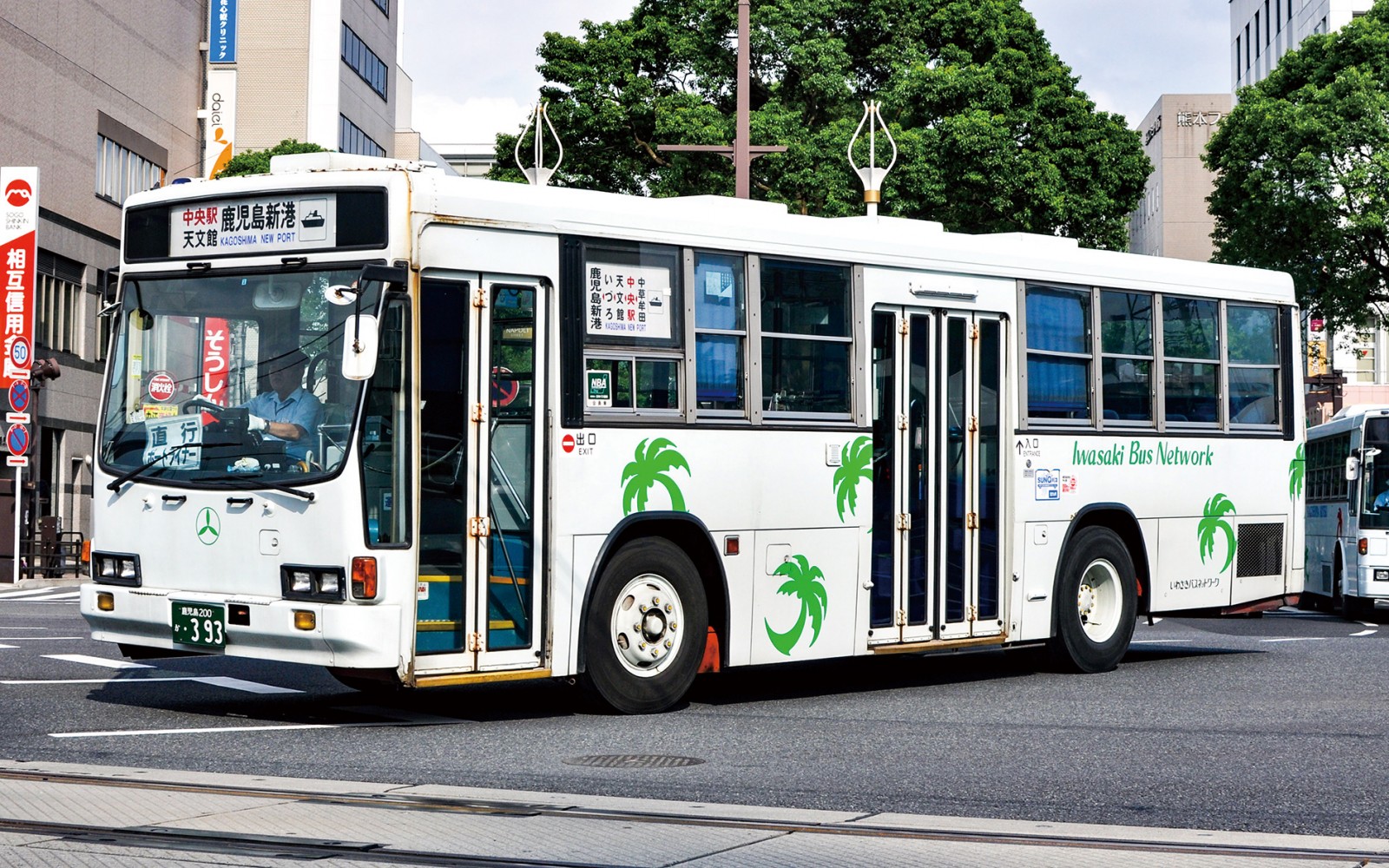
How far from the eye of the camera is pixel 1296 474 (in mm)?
16172

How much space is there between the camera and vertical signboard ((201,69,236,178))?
53219mm

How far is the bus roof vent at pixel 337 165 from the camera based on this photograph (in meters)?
→ 10.4

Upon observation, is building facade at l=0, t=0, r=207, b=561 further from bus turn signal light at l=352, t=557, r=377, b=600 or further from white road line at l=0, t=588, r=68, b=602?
bus turn signal light at l=352, t=557, r=377, b=600

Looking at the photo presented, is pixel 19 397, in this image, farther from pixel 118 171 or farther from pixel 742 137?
pixel 742 137

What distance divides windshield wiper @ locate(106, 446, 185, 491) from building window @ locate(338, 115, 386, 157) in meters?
58.2

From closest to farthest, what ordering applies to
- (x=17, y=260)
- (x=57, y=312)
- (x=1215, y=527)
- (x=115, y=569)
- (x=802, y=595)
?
(x=115, y=569) < (x=802, y=595) < (x=1215, y=527) < (x=17, y=260) < (x=57, y=312)

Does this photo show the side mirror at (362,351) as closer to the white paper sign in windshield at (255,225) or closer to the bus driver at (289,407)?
the bus driver at (289,407)

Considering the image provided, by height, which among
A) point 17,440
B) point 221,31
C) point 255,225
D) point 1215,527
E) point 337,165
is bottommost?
point 1215,527

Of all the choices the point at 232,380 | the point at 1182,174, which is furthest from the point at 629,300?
the point at 1182,174

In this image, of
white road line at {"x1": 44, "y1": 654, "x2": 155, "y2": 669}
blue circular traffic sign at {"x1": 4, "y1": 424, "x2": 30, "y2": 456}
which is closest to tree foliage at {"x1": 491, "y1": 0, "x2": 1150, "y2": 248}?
blue circular traffic sign at {"x1": 4, "y1": 424, "x2": 30, "y2": 456}

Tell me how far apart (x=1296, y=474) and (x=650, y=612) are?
7387 millimetres

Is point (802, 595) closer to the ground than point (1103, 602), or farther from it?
farther from it

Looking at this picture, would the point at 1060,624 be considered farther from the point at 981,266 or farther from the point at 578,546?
the point at 578,546

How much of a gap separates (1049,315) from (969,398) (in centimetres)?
113
